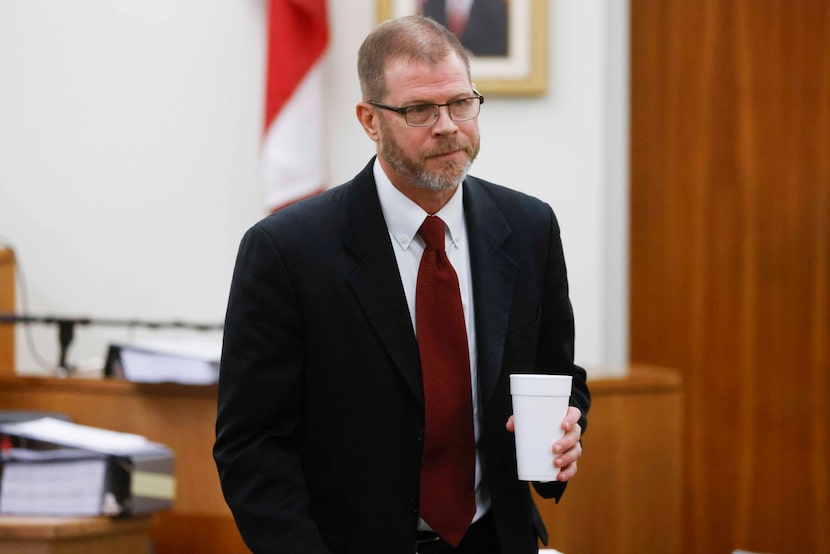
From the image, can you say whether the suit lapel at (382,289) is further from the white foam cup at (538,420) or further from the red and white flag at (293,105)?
the red and white flag at (293,105)

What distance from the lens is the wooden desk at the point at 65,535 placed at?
2.68 meters

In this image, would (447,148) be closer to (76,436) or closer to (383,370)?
(383,370)

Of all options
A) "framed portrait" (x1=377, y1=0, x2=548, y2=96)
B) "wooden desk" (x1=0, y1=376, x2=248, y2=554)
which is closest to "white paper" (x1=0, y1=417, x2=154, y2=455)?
"wooden desk" (x1=0, y1=376, x2=248, y2=554)

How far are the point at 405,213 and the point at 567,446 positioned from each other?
1.42 feet

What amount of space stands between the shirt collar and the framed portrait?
225 cm

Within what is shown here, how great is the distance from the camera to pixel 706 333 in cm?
414

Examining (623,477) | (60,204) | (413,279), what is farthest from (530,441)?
(60,204)

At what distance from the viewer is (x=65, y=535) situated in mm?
2691

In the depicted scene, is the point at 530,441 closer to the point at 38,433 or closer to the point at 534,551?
the point at 534,551

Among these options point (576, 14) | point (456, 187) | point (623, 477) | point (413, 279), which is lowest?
point (623, 477)

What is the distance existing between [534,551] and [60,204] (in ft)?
9.49

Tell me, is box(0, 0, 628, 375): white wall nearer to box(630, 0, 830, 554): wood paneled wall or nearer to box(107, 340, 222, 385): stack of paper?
box(630, 0, 830, 554): wood paneled wall

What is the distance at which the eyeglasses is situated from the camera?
5.57 ft

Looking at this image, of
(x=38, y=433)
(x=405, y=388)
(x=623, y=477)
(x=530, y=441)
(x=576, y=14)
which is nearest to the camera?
(x=530, y=441)
